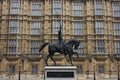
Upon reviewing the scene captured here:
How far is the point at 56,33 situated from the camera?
49219mm

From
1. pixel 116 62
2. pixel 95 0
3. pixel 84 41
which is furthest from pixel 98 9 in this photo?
pixel 116 62

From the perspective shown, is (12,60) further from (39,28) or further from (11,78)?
(39,28)

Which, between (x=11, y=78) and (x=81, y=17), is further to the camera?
(x=81, y=17)

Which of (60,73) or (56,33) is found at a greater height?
(56,33)

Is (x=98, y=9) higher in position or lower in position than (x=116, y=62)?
higher

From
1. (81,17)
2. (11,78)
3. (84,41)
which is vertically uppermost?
(81,17)

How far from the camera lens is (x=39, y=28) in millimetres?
49906

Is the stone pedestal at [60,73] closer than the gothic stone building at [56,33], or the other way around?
the stone pedestal at [60,73]

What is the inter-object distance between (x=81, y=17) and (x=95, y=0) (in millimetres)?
3962

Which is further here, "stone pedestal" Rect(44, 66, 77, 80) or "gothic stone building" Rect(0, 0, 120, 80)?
"gothic stone building" Rect(0, 0, 120, 80)

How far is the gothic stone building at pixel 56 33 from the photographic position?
48.1m

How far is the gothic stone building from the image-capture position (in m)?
48.1

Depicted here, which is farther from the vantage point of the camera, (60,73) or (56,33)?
(56,33)

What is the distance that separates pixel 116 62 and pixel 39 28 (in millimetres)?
14419
